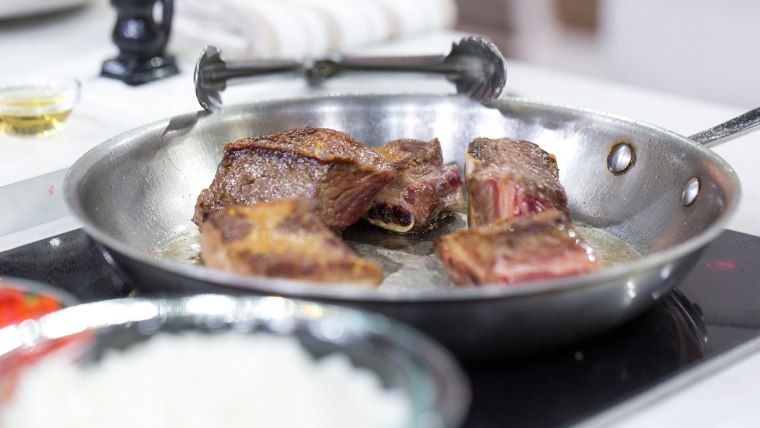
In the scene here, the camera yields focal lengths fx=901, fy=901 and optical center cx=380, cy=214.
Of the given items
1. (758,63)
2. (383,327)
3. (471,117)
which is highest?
(383,327)

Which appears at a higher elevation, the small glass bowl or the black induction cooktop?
the black induction cooktop

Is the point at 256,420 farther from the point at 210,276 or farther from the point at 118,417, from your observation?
the point at 210,276

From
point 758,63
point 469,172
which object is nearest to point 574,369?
point 469,172

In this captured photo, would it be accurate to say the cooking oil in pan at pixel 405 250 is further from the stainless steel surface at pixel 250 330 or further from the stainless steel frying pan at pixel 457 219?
the stainless steel surface at pixel 250 330

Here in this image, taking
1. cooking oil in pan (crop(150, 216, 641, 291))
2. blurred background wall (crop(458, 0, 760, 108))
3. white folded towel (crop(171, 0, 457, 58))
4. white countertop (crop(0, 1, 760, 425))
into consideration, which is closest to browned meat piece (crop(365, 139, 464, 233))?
cooking oil in pan (crop(150, 216, 641, 291))

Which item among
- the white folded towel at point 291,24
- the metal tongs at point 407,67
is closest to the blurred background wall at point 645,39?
the white folded towel at point 291,24

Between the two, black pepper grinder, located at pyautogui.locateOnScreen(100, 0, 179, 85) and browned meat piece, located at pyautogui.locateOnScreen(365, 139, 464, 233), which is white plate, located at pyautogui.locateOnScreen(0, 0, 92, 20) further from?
browned meat piece, located at pyautogui.locateOnScreen(365, 139, 464, 233)

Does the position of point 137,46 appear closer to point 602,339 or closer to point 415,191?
point 415,191
